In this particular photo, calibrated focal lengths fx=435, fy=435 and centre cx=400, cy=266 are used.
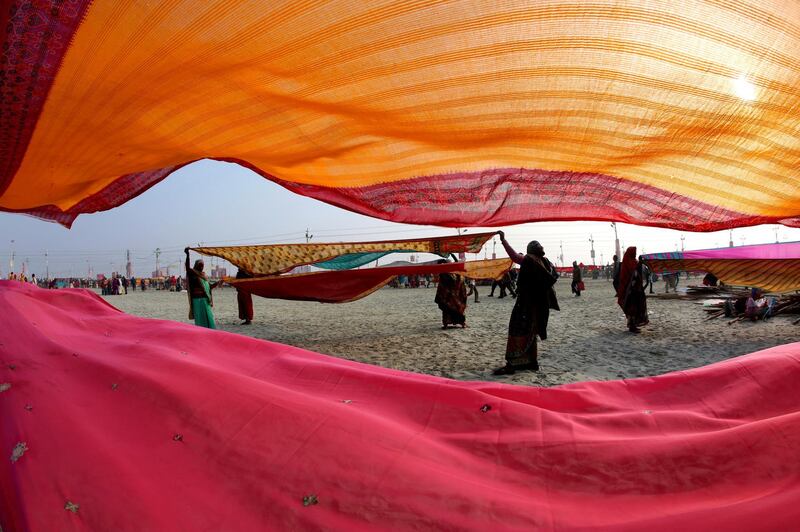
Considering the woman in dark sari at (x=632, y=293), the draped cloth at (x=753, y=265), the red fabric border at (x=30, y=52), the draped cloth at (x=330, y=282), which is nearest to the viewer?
the red fabric border at (x=30, y=52)

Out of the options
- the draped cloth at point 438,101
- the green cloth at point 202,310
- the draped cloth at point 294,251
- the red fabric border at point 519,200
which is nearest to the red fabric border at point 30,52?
the draped cloth at point 438,101

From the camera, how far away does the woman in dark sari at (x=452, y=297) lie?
941 cm

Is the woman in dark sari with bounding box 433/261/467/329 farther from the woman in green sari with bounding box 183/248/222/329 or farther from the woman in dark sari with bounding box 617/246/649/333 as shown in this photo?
the woman in green sari with bounding box 183/248/222/329

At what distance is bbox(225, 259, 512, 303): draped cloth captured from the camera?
21.6ft

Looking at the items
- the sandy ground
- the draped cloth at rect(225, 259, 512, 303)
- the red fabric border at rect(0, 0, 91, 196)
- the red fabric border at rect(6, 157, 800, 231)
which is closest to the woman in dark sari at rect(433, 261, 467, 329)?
the sandy ground

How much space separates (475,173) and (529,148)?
441mm

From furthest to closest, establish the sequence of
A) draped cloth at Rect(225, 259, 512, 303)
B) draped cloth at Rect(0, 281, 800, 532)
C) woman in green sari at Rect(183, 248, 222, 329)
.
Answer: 1. woman in green sari at Rect(183, 248, 222, 329)
2. draped cloth at Rect(225, 259, 512, 303)
3. draped cloth at Rect(0, 281, 800, 532)

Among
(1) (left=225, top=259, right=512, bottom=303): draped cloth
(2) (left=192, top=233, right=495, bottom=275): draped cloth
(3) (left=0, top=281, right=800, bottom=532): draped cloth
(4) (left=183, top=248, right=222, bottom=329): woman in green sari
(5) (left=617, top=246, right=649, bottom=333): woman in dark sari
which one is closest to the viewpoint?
(3) (left=0, top=281, right=800, bottom=532): draped cloth

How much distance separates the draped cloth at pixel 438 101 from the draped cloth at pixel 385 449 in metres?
1.24

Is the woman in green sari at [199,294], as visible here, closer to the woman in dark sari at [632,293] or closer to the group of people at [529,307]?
the group of people at [529,307]

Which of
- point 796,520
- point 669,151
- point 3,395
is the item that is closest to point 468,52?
point 669,151

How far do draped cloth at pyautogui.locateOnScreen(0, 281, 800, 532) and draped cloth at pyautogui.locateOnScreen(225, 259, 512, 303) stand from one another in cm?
411

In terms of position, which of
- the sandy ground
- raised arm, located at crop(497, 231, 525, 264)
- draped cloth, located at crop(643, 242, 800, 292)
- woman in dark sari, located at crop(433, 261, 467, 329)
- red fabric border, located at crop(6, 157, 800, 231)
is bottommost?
the sandy ground

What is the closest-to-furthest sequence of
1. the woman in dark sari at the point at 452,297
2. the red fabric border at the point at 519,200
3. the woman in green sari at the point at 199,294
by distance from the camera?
the red fabric border at the point at 519,200 < the woman in green sari at the point at 199,294 < the woman in dark sari at the point at 452,297
